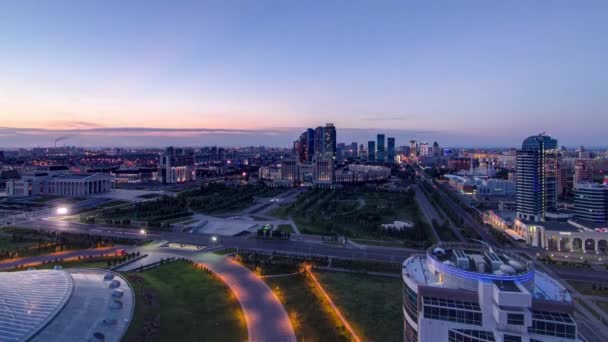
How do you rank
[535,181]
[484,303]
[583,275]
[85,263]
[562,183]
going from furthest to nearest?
[562,183], [535,181], [85,263], [583,275], [484,303]

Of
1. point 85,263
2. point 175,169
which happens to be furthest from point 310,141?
point 85,263

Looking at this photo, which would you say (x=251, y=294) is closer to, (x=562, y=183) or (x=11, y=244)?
(x=11, y=244)

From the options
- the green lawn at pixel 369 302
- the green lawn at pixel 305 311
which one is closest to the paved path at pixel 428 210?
the green lawn at pixel 369 302

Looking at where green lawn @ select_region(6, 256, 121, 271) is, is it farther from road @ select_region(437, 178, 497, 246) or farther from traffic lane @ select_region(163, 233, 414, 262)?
road @ select_region(437, 178, 497, 246)

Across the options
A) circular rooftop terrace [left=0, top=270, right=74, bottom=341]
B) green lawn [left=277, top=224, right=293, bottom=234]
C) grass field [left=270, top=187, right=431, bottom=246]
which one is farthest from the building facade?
circular rooftop terrace [left=0, top=270, right=74, bottom=341]

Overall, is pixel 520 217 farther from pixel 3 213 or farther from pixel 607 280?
pixel 3 213
